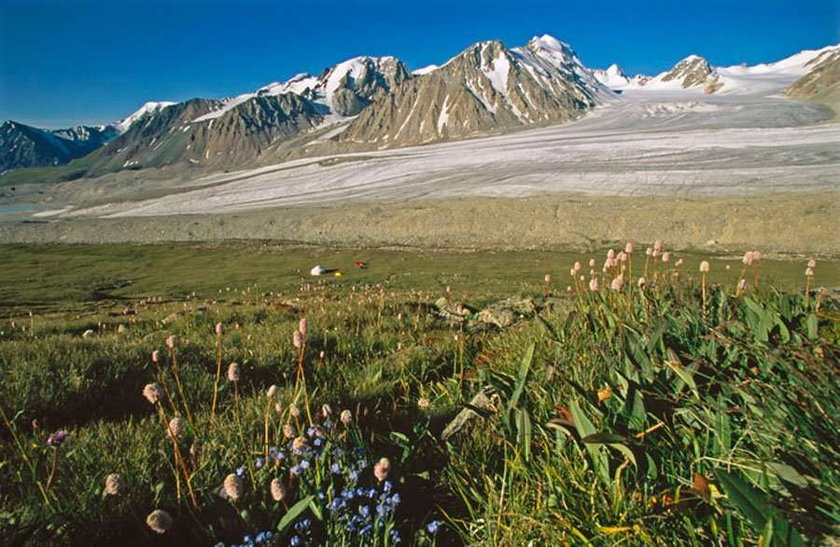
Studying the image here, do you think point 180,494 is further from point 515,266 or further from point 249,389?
point 515,266

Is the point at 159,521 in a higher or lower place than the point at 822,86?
lower

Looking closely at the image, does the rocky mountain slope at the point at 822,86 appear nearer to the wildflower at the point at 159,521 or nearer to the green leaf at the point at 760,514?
the green leaf at the point at 760,514

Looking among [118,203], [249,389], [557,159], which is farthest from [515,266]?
[118,203]

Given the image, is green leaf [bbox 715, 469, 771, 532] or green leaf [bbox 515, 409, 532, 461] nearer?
green leaf [bbox 715, 469, 771, 532]

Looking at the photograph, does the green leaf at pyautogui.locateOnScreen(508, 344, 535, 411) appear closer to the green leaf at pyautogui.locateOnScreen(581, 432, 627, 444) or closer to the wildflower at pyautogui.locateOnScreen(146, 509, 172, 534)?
the green leaf at pyautogui.locateOnScreen(581, 432, 627, 444)

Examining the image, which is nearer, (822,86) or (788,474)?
(788,474)

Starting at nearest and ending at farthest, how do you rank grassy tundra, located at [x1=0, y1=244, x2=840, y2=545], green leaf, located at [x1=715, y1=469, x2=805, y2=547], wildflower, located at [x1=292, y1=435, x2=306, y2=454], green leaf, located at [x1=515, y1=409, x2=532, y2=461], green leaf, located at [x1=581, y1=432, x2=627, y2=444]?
green leaf, located at [x1=715, y1=469, x2=805, y2=547] < grassy tundra, located at [x1=0, y1=244, x2=840, y2=545] < green leaf, located at [x1=581, y1=432, x2=627, y2=444] < wildflower, located at [x1=292, y1=435, x2=306, y2=454] < green leaf, located at [x1=515, y1=409, x2=532, y2=461]

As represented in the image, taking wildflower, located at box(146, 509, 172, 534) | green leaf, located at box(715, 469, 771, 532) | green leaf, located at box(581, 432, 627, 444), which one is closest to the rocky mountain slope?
green leaf, located at box(581, 432, 627, 444)

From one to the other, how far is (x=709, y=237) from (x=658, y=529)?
3984 centimetres

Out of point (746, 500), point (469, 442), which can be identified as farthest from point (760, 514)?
point (469, 442)

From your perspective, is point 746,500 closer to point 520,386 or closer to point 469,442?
point 520,386

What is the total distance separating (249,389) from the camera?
3.93 metres

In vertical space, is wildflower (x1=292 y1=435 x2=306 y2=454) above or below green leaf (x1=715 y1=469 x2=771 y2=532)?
below

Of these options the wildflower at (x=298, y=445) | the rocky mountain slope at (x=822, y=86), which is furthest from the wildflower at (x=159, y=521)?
the rocky mountain slope at (x=822, y=86)
